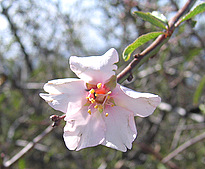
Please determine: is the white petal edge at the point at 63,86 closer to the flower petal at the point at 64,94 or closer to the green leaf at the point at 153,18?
the flower petal at the point at 64,94

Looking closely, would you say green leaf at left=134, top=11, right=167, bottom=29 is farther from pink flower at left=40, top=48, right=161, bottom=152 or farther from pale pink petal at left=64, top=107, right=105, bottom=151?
pale pink petal at left=64, top=107, right=105, bottom=151

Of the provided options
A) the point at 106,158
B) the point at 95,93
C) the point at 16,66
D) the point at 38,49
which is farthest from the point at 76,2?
the point at 95,93

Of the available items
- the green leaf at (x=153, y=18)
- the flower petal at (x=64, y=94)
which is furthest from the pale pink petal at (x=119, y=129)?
the green leaf at (x=153, y=18)

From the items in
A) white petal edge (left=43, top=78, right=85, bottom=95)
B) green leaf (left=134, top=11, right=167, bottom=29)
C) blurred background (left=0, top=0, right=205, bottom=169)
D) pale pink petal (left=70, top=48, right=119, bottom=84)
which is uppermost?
green leaf (left=134, top=11, right=167, bottom=29)

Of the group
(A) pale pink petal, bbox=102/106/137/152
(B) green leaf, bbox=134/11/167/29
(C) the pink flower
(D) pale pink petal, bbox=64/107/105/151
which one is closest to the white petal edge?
(C) the pink flower

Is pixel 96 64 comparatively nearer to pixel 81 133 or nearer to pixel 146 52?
pixel 146 52

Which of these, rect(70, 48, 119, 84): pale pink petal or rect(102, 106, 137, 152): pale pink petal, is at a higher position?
rect(70, 48, 119, 84): pale pink petal

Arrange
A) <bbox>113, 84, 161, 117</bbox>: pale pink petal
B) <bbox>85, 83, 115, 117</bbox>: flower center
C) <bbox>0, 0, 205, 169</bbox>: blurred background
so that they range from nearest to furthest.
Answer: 1. <bbox>113, 84, 161, 117</bbox>: pale pink petal
2. <bbox>85, 83, 115, 117</bbox>: flower center
3. <bbox>0, 0, 205, 169</bbox>: blurred background

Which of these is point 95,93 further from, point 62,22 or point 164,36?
point 62,22
